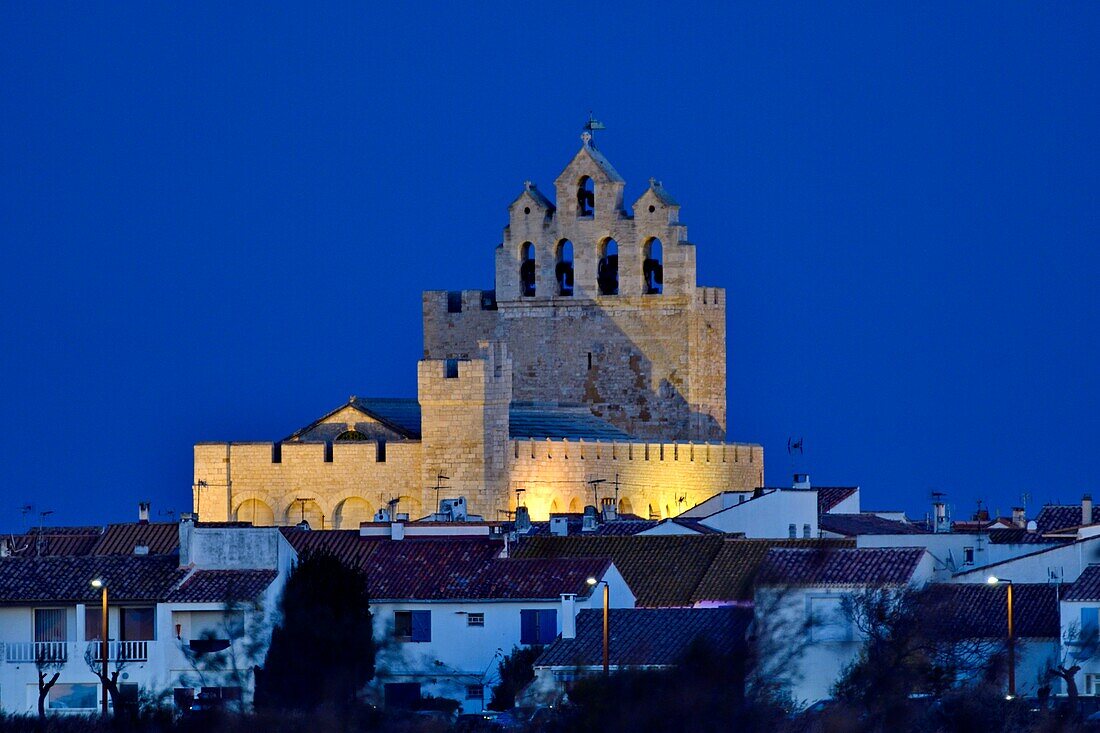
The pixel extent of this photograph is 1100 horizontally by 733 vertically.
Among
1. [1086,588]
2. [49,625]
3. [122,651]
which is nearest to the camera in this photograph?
[1086,588]

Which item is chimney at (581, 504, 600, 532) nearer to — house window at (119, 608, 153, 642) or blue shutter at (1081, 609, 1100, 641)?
house window at (119, 608, 153, 642)

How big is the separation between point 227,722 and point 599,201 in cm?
3850

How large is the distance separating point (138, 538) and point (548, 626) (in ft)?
35.0

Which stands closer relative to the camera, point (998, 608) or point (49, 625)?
point (998, 608)

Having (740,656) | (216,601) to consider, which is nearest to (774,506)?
(216,601)

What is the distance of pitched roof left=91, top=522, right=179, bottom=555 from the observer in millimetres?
59969

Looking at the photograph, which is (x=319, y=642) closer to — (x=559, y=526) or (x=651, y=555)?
(x=651, y=555)

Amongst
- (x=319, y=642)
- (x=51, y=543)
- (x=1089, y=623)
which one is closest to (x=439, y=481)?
(x=51, y=543)

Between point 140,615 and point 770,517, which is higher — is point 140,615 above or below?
below

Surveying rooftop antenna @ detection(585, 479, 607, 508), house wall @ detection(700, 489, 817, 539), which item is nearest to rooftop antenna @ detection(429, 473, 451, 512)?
rooftop antenna @ detection(585, 479, 607, 508)

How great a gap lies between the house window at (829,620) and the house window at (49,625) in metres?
9.05

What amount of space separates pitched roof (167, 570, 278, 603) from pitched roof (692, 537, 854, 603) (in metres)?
5.88

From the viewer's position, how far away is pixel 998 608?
5088cm

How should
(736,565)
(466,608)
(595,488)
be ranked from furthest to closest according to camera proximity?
1. (595,488)
2. (736,565)
3. (466,608)
